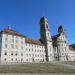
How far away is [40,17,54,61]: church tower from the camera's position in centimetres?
11325

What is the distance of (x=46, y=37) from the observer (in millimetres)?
115375

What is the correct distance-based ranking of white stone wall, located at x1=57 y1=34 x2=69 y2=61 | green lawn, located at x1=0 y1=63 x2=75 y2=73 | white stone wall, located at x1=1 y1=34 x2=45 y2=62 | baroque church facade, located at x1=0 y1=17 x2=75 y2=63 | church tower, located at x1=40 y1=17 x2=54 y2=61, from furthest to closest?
white stone wall, located at x1=57 y1=34 x2=69 y2=61
church tower, located at x1=40 y1=17 x2=54 y2=61
baroque church facade, located at x1=0 y1=17 x2=75 y2=63
white stone wall, located at x1=1 y1=34 x2=45 y2=62
green lawn, located at x1=0 y1=63 x2=75 y2=73

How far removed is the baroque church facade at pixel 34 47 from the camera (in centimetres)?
7831

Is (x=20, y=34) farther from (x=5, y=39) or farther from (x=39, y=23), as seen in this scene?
(x=39, y=23)

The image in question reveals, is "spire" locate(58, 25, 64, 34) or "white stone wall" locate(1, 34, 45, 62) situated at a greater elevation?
"spire" locate(58, 25, 64, 34)

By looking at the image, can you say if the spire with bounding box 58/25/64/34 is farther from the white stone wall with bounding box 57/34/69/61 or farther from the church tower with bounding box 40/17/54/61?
the church tower with bounding box 40/17/54/61

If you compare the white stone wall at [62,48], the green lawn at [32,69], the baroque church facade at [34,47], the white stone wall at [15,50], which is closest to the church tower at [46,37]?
the baroque church facade at [34,47]

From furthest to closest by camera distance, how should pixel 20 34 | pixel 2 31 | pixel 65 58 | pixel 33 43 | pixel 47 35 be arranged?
pixel 65 58
pixel 47 35
pixel 33 43
pixel 20 34
pixel 2 31

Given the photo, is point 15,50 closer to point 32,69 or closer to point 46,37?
point 46,37

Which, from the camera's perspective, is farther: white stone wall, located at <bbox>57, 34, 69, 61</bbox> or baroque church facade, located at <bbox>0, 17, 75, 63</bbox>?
white stone wall, located at <bbox>57, 34, 69, 61</bbox>

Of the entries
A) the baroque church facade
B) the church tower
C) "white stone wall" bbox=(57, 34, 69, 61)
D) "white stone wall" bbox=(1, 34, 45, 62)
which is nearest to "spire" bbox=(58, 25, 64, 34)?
the baroque church facade

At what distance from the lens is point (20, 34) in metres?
87.1

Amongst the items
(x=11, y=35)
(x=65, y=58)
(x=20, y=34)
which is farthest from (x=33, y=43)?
(x=65, y=58)

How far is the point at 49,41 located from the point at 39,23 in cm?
Answer: 1689
